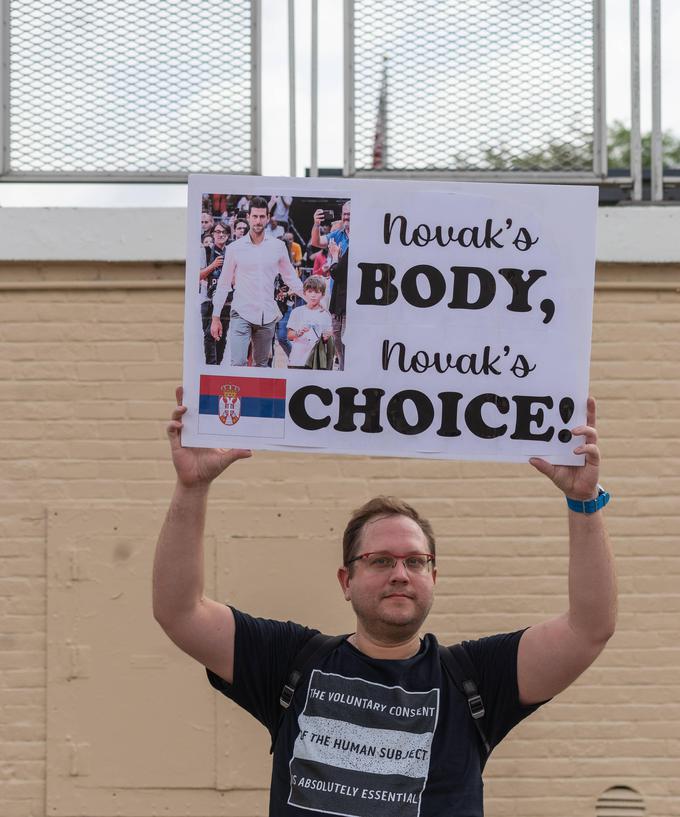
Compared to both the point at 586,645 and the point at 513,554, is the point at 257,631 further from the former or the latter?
the point at 513,554

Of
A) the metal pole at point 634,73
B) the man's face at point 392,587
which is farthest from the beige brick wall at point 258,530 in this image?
the man's face at point 392,587

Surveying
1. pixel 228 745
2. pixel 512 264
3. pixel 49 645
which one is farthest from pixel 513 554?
pixel 512 264

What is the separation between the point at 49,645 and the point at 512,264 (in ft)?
9.50

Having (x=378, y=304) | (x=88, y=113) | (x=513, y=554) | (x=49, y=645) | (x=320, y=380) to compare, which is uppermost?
(x=88, y=113)

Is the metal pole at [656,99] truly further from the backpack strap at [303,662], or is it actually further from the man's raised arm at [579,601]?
the backpack strap at [303,662]

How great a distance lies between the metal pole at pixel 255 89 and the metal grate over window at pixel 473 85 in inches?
16.3

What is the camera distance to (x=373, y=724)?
2.71 metres

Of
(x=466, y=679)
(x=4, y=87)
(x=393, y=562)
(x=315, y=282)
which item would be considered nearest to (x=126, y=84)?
(x=4, y=87)

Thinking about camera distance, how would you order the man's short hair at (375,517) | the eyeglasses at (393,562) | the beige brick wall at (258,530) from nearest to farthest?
the eyeglasses at (393,562), the man's short hair at (375,517), the beige brick wall at (258,530)

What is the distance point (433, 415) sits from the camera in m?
2.87

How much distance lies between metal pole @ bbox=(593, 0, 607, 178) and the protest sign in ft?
7.68

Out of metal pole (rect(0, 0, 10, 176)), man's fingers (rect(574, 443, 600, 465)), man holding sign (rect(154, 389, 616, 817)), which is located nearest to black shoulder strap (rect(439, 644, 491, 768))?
man holding sign (rect(154, 389, 616, 817))

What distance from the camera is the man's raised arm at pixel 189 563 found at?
282 cm

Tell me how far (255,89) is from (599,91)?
4.93 feet
